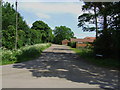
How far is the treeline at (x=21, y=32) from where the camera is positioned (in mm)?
27234

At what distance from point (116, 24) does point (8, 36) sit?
19890mm

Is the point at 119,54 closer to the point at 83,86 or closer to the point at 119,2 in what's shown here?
the point at 119,2

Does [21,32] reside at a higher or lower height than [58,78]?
higher

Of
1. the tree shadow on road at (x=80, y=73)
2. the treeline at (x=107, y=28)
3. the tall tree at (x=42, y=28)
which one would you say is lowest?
the tree shadow on road at (x=80, y=73)

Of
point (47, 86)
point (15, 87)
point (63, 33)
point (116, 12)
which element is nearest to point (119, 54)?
point (116, 12)

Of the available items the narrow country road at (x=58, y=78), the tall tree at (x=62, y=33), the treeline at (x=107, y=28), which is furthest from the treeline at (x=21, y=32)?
the narrow country road at (x=58, y=78)

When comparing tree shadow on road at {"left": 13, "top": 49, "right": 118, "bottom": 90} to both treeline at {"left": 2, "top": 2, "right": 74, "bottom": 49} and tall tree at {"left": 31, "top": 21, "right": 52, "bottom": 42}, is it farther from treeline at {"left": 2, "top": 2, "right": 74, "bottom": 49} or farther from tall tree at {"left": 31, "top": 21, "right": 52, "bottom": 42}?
tall tree at {"left": 31, "top": 21, "right": 52, "bottom": 42}

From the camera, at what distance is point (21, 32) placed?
3572 cm

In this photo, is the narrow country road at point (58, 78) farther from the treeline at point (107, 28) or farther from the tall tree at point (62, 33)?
the tall tree at point (62, 33)

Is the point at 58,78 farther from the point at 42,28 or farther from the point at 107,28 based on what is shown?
the point at 42,28

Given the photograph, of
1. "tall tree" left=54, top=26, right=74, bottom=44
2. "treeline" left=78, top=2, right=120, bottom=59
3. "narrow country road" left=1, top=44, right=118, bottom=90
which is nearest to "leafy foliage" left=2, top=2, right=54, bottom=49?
"treeline" left=78, top=2, right=120, bottom=59

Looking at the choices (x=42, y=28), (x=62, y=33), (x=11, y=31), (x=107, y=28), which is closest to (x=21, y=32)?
(x=11, y=31)

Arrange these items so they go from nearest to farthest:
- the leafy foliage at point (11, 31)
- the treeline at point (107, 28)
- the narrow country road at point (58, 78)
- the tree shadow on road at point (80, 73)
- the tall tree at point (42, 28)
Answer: the narrow country road at point (58, 78) → the tree shadow on road at point (80, 73) → the treeline at point (107, 28) → the leafy foliage at point (11, 31) → the tall tree at point (42, 28)

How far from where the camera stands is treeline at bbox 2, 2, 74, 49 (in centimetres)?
2723
